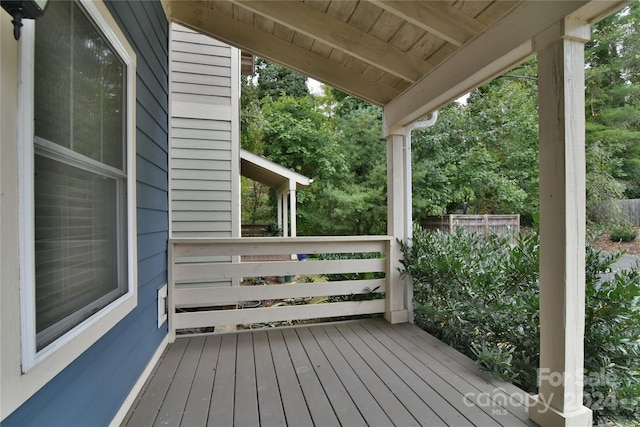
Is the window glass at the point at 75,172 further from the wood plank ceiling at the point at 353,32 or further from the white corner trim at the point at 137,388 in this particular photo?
the wood plank ceiling at the point at 353,32

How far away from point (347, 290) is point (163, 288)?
168 centimetres

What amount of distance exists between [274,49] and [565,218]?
2564 mm

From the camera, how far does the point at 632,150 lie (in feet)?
20.7

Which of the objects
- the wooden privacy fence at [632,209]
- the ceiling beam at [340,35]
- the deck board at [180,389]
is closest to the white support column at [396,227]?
the ceiling beam at [340,35]

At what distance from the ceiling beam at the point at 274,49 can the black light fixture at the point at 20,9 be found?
214cm

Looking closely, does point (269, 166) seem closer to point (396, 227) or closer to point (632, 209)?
point (396, 227)

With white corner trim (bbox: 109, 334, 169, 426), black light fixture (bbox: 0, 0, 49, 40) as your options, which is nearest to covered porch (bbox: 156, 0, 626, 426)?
white corner trim (bbox: 109, 334, 169, 426)

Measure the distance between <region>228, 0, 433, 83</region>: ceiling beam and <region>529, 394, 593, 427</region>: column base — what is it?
7.76 feet

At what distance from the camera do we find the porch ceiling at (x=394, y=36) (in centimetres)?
172

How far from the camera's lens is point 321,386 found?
189 cm

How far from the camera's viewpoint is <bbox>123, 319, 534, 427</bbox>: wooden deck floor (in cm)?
159

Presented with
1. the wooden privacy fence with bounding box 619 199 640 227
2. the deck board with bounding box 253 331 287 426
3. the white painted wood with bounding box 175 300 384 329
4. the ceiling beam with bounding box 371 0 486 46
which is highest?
the ceiling beam with bounding box 371 0 486 46

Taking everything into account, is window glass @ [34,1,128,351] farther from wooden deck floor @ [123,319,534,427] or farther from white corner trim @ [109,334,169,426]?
wooden deck floor @ [123,319,534,427]

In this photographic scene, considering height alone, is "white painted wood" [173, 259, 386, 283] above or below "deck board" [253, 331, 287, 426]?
above
